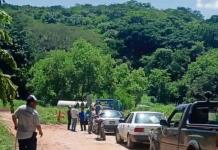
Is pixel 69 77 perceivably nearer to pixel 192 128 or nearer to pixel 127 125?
pixel 127 125

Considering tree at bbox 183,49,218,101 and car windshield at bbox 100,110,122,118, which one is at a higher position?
car windshield at bbox 100,110,122,118

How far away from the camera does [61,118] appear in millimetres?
48094

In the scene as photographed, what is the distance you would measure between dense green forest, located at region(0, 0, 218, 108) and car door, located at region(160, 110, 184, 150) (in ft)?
164

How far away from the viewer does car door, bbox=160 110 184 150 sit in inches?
498

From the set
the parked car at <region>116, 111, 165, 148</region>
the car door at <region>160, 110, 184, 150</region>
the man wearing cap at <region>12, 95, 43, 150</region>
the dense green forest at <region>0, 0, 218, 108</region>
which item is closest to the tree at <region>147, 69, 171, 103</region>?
the dense green forest at <region>0, 0, 218, 108</region>

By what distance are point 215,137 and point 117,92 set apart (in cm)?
8174

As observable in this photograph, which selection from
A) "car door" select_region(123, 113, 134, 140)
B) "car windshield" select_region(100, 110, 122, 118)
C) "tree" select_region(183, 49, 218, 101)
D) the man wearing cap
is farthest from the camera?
"tree" select_region(183, 49, 218, 101)

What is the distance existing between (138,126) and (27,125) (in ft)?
34.2

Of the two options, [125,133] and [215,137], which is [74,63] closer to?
[125,133]

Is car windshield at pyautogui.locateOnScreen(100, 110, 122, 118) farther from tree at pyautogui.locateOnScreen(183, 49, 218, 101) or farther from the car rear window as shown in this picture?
tree at pyautogui.locateOnScreen(183, 49, 218, 101)

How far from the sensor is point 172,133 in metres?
13.0

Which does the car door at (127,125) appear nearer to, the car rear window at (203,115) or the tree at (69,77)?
the car rear window at (203,115)

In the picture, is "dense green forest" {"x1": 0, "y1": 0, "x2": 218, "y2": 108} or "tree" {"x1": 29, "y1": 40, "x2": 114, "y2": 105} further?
"dense green forest" {"x1": 0, "y1": 0, "x2": 218, "y2": 108}

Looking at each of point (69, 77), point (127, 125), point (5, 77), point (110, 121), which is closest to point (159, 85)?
point (69, 77)
